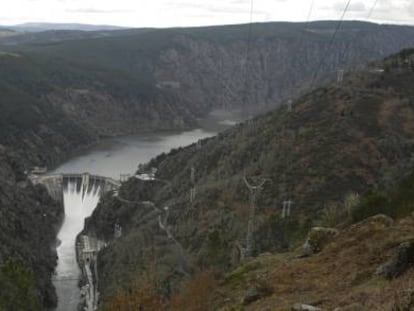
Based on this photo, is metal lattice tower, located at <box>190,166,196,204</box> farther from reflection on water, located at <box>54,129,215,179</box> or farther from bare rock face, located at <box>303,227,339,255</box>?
reflection on water, located at <box>54,129,215,179</box>

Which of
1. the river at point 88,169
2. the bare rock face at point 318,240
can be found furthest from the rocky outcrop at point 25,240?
the bare rock face at point 318,240

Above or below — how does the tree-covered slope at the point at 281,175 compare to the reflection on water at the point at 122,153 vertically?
above

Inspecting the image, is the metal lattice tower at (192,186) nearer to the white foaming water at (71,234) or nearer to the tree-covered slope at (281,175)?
the tree-covered slope at (281,175)

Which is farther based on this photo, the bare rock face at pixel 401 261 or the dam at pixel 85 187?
the dam at pixel 85 187

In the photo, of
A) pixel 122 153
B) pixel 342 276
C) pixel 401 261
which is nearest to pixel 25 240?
pixel 342 276

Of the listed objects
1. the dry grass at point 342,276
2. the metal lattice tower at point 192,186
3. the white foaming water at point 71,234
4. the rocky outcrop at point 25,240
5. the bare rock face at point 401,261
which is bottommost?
the white foaming water at point 71,234

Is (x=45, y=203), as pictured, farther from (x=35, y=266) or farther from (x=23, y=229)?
(x=35, y=266)
